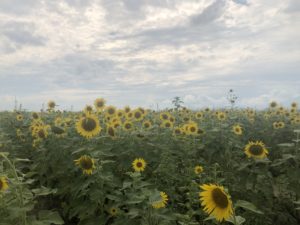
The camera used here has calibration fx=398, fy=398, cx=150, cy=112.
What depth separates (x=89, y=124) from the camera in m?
6.21

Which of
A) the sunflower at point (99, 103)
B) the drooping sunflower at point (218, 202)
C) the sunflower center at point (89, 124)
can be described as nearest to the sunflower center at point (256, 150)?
the sunflower center at point (89, 124)

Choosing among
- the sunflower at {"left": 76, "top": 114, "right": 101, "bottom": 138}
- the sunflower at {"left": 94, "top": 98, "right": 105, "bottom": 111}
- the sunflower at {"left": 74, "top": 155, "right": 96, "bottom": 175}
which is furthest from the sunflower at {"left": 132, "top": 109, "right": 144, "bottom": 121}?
the sunflower at {"left": 74, "top": 155, "right": 96, "bottom": 175}

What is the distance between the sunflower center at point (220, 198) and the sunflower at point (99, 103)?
21.8ft

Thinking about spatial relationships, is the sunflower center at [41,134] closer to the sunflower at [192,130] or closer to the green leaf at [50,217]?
the sunflower at [192,130]

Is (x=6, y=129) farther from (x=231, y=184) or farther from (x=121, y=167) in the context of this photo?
(x=231, y=184)

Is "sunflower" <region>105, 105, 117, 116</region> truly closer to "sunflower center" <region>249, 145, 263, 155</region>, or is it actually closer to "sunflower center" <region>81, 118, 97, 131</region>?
"sunflower center" <region>81, 118, 97, 131</region>

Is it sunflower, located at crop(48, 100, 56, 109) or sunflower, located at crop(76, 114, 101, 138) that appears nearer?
sunflower, located at crop(76, 114, 101, 138)

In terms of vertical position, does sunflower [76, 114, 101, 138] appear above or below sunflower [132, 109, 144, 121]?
below

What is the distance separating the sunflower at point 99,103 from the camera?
30.7ft

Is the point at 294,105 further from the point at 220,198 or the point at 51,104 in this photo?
the point at 220,198

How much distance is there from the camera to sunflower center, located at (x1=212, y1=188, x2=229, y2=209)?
2.95 m

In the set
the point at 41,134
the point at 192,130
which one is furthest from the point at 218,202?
the point at 41,134

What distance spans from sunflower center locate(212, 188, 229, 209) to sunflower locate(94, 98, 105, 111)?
21.8 ft

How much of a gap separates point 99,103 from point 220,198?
672 cm
